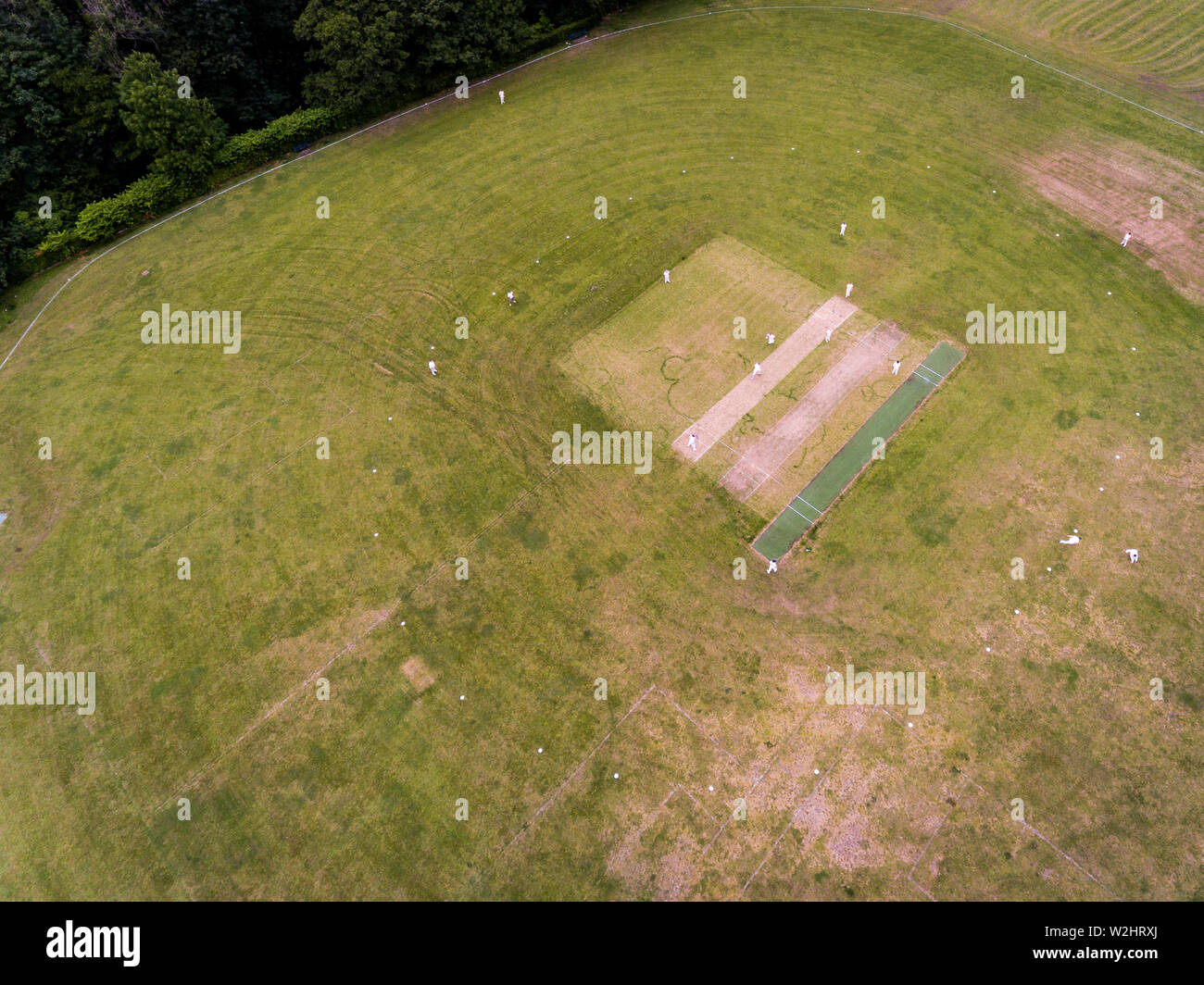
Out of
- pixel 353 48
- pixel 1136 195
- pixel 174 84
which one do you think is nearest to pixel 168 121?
pixel 174 84

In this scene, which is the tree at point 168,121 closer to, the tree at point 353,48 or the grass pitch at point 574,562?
the grass pitch at point 574,562

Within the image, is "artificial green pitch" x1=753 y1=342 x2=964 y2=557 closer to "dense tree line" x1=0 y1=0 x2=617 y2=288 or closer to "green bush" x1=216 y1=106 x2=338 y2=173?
"dense tree line" x1=0 y1=0 x2=617 y2=288

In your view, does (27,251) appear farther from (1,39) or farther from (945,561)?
(945,561)

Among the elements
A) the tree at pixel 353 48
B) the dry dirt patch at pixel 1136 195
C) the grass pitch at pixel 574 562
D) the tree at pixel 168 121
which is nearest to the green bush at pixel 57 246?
the grass pitch at pixel 574 562

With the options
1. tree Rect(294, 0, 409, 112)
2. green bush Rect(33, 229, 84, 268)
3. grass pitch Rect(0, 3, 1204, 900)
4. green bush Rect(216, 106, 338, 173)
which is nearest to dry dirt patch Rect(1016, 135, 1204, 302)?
grass pitch Rect(0, 3, 1204, 900)

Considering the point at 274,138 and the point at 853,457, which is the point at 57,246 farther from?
the point at 853,457

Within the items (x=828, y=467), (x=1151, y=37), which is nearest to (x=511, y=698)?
(x=828, y=467)
